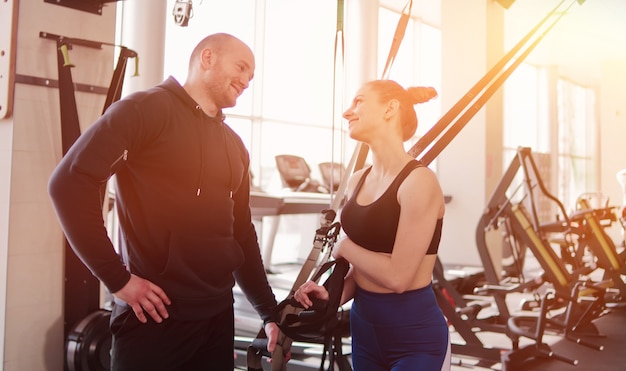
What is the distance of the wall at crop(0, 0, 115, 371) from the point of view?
226 centimetres

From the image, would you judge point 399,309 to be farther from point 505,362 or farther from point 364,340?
point 505,362

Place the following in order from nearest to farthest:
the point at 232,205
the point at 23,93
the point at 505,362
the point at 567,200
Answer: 1. the point at 232,205
2. the point at 23,93
3. the point at 505,362
4. the point at 567,200

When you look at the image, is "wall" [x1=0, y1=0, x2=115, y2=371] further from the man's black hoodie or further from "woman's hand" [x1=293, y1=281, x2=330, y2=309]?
"woman's hand" [x1=293, y1=281, x2=330, y2=309]

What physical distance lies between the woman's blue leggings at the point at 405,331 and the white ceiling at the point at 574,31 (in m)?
2.62

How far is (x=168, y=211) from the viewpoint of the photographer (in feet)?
4.97

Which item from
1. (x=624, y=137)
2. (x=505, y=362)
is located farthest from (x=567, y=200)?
(x=624, y=137)

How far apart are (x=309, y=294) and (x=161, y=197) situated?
0.47 metres

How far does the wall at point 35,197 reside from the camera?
226cm

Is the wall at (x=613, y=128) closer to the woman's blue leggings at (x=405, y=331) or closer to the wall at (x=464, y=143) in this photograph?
the woman's blue leggings at (x=405, y=331)

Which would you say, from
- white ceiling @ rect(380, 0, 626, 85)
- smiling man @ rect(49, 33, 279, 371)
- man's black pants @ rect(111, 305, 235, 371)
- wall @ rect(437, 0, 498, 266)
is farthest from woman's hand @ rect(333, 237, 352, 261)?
wall @ rect(437, 0, 498, 266)

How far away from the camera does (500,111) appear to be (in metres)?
7.17

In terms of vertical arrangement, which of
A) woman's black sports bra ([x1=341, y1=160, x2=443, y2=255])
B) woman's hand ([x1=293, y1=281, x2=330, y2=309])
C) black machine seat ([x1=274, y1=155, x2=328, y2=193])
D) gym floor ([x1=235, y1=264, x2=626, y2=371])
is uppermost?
black machine seat ([x1=274, y1=155, x2=328, y2=193])

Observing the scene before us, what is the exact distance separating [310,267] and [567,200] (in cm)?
1335

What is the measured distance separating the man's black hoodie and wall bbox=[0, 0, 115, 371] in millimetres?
977
